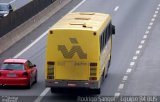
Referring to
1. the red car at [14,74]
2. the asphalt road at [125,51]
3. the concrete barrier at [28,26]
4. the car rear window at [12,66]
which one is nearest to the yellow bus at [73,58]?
the asphalt road at [125,51]

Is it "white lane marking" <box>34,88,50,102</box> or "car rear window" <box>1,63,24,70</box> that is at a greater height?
"car rear window" <box>1,63,24,70</box>

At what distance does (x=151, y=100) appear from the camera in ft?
99.2

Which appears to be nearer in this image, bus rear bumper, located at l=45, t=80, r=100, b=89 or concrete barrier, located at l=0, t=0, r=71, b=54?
bus rear bumper, located at l=45, t=80, r=100, b=89

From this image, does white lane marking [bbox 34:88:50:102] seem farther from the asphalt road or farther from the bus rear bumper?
the bus rear bumper

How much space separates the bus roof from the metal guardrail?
1205 centimetres

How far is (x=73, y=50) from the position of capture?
2992 cm

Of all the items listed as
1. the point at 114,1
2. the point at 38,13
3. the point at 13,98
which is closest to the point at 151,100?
the point at 13,98

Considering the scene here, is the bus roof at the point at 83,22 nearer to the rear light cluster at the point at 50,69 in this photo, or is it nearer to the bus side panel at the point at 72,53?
the bus side panel at the point at 72,53

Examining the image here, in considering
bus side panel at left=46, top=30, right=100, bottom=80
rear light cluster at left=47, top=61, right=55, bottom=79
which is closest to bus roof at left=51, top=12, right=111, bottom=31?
bus side panel at left=46, top=30, right=100, bottom=80

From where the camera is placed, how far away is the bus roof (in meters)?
30.6

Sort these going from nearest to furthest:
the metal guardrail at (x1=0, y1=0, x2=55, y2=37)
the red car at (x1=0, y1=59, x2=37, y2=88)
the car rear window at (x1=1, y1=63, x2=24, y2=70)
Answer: the red car at (x1=0, y1=59, x2=37, y2=88) → the car rear window at (x1=1, y1=63, x2=24, y2=70) → the metal guardrail at (x1=0, y1=0, x2=55, y2=37)

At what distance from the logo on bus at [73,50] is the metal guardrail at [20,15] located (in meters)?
15.7

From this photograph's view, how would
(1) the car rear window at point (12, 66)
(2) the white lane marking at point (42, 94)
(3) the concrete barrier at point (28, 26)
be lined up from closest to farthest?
(2) the white lane marking at point (42, 94) → (1) the car rear window at point (12, 66) → (3) the concrete barrier at point (28, 26)

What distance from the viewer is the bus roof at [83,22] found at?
1206 inches
